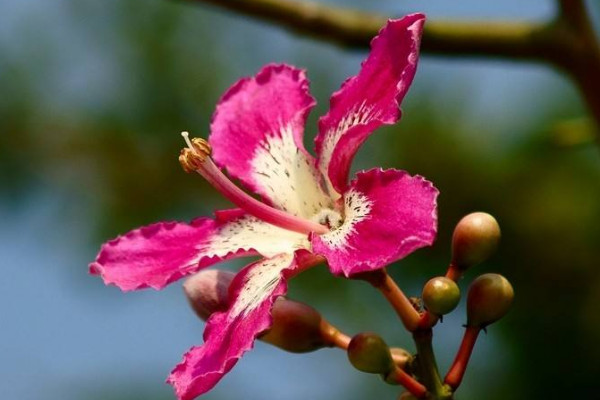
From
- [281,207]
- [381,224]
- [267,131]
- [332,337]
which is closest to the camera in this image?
[381,224]

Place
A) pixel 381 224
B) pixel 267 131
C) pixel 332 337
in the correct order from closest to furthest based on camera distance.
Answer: pixel 381 224 < pixel 332 337 < pixel 267 131

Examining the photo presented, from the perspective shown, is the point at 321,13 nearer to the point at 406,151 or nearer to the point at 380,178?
the point at 380,178

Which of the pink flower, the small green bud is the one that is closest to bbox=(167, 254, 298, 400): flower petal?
the pink flower

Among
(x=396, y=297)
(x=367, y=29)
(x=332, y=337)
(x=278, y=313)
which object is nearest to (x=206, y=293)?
(x=278, y=313)

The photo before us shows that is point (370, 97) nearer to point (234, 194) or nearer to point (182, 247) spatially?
point (234, 194)

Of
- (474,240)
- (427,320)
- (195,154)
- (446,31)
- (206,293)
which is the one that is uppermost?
(446,31)

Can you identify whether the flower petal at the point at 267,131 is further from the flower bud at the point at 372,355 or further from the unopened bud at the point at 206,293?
the flower bud at the point at 372,355

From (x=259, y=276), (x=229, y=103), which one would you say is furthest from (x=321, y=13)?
(x=259, y=276)

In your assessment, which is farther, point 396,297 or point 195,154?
point 195,154

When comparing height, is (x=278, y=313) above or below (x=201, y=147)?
below
